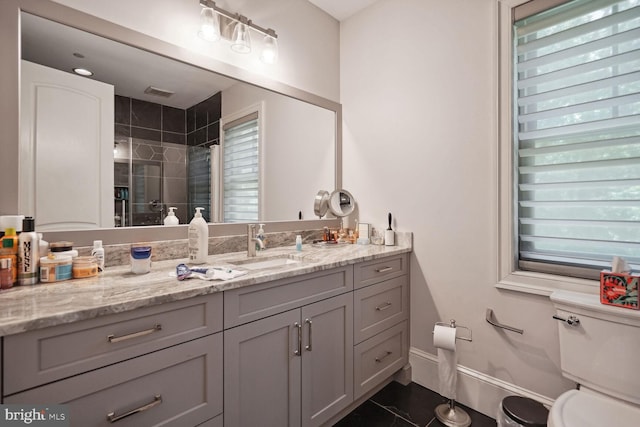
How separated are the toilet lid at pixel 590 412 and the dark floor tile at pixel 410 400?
2.47ft

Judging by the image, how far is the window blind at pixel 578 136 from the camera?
1.35 metres

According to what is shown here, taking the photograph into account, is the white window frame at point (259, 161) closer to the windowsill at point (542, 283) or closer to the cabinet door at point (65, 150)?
the cabinet door at point (65, 150)

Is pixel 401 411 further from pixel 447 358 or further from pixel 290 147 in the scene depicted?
pixel 290 147

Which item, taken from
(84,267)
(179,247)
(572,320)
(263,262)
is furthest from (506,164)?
(84,267)

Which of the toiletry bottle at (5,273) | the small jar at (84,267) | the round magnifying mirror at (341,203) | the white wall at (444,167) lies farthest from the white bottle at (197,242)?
the white wall at (444,167)

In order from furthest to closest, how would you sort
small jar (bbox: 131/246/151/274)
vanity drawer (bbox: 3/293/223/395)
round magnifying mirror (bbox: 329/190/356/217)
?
round magnifying mirror (bbox: 329/190/356/217), small jar (bbox: 131/246/151/274), vanity drawer (bbox: 3/293/223/395)

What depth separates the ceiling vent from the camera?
1.54m

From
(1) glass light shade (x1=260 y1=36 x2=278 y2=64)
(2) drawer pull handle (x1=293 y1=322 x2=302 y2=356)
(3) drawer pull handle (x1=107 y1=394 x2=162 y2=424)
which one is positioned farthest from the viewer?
(1) glass light shade (x1=260 y1=36 x2=278 y2=64)

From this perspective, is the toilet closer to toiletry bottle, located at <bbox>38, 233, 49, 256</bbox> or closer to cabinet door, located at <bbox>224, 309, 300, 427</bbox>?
cabinet door, located at <bbox>224, 309, 300, 427</bbox>

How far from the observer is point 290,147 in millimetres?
2232

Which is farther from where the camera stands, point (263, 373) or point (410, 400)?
point (410, 400)

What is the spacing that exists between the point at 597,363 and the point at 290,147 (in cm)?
197

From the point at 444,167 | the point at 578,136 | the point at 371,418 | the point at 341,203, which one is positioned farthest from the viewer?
the point at 341,203

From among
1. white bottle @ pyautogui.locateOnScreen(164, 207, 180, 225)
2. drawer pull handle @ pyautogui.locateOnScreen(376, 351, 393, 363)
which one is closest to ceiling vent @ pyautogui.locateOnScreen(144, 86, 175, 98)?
white bottle @ pyautogui.locateOnScreen(164, 207, 180, 225)
